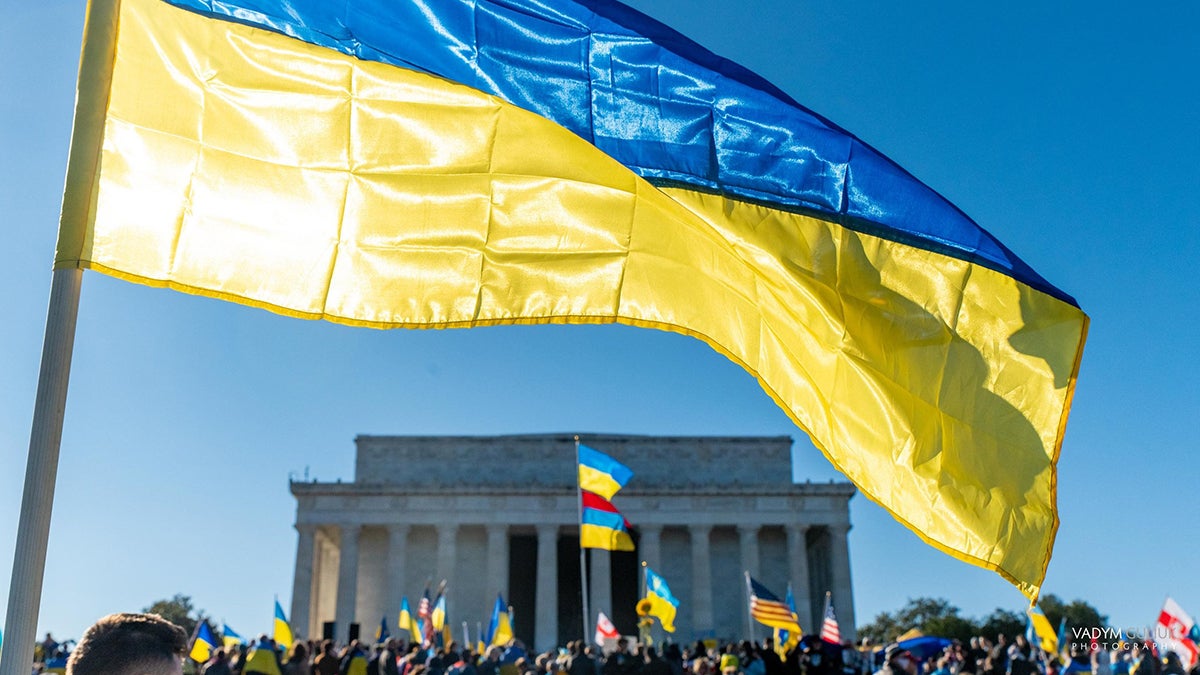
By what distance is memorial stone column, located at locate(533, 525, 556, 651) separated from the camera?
2468 inches

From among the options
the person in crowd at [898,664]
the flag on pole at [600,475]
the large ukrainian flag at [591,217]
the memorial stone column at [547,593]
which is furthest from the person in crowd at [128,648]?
the memorial stone column at [547,593]

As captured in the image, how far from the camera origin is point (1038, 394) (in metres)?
5.61

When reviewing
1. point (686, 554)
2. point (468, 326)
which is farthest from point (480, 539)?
point (468, 326)

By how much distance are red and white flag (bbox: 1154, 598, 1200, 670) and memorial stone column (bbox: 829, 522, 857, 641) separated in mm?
39820

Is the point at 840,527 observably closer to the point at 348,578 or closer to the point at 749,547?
the point at 749,547

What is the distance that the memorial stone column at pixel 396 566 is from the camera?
211ft

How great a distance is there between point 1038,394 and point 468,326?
3008 mm

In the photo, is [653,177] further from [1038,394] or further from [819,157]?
[1038,394]

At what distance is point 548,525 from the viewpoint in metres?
64.7

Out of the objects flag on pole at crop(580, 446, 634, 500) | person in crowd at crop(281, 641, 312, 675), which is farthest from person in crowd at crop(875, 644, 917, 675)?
flag on pole at crop(580, 446, 634, 500)

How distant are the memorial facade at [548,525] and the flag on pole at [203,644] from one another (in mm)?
37252

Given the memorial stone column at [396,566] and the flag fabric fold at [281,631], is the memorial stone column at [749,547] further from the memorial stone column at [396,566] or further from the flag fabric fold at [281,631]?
the flag fabric fold at [281,631]

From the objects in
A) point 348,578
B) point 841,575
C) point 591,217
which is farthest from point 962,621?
point 591,217

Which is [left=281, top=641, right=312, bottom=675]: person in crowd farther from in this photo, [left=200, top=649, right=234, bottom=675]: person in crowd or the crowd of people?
[left=200, top=649, right=234, bottom=675]: person in crowd
